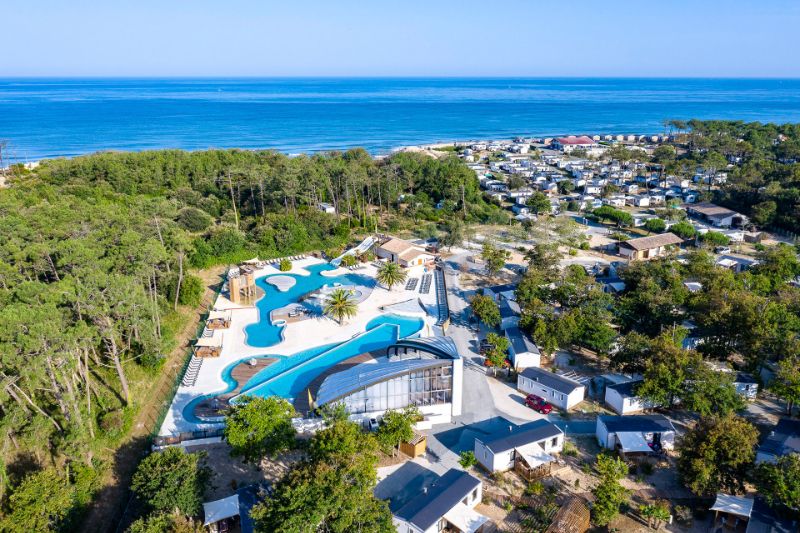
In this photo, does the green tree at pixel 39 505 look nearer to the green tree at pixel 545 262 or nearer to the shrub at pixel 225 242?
the green tree at pixel 545 262

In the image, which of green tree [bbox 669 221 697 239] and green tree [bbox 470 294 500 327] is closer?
green tree [bbox 470 294 500 327]

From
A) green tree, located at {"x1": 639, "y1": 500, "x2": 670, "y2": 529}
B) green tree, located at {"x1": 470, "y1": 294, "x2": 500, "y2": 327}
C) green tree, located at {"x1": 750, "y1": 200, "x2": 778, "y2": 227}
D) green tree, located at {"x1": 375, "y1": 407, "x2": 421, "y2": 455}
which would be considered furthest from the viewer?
green tree, located at {"x1": 750, "y1": 200, "x2": 778, "y2": 227}

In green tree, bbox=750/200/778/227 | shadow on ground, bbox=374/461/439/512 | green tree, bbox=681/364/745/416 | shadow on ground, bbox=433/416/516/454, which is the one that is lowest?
shadow on ground, bbox=433/416/516/454

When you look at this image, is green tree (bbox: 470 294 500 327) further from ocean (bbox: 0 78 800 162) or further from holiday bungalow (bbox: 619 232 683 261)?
ocean (bbox: 0 78 800 162)

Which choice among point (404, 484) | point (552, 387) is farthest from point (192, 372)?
point (552, 387)

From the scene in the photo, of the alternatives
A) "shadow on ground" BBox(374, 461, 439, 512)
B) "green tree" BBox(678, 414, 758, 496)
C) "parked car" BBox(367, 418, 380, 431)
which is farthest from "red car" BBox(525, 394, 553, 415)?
"parked car" BBox(367, 418, 380, 431)

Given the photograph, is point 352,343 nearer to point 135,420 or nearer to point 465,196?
point 135,420

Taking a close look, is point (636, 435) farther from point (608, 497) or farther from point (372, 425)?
point (372, 425)
